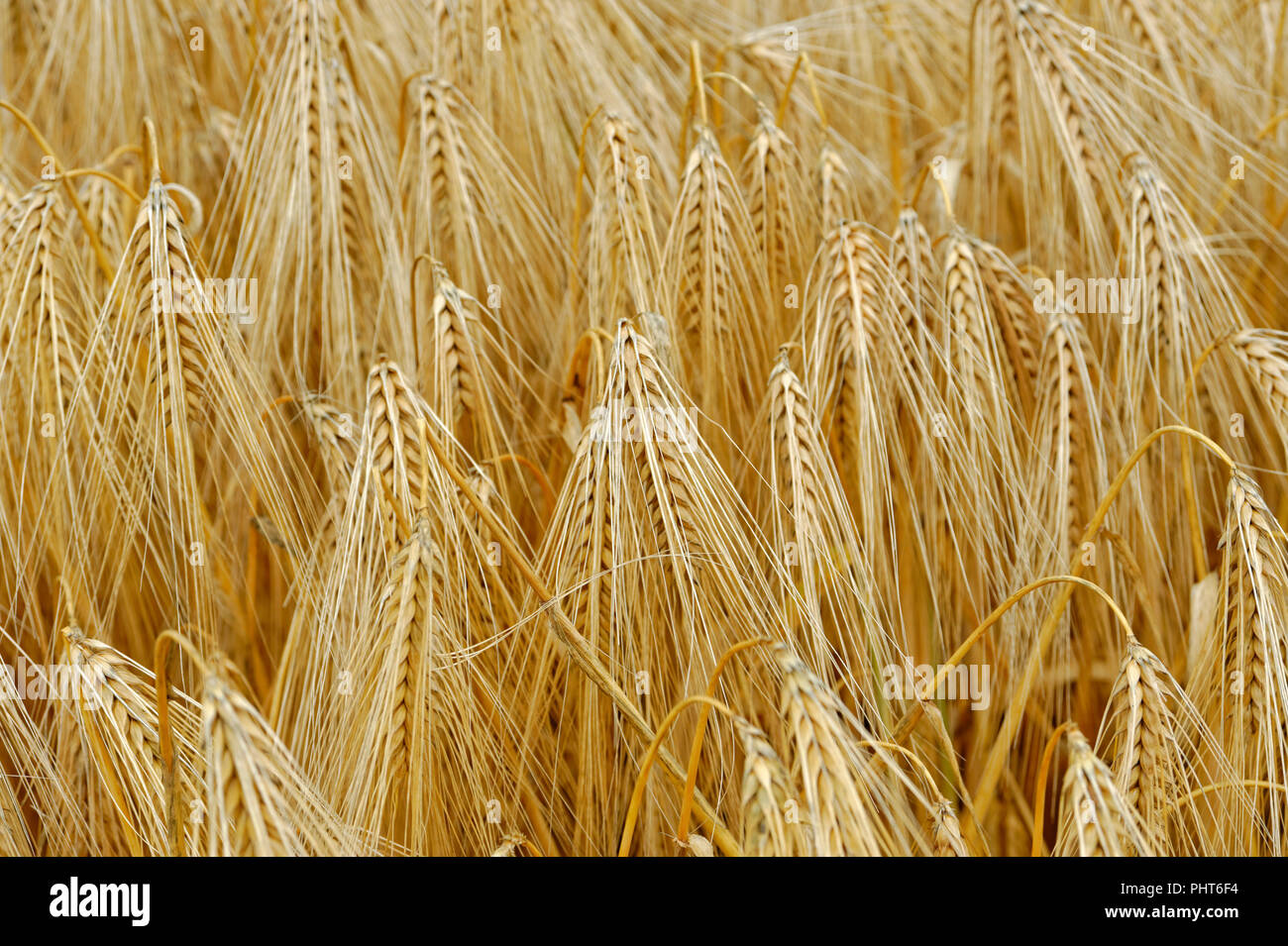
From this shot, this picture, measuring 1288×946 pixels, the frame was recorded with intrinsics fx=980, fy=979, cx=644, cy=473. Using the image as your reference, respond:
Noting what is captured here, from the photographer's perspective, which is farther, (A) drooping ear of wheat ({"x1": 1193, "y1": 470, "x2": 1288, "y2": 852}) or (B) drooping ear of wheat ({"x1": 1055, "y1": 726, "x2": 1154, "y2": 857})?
(A) drooping ear of wheat ({"x1": 1193, "y1": 470, "x2": 1288, "y2": 852})

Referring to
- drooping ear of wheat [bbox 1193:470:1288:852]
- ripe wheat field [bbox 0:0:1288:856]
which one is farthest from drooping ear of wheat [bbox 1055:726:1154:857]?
drooping ear of wheat [bbox 1193:470:1288:852]

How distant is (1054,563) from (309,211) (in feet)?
2.80

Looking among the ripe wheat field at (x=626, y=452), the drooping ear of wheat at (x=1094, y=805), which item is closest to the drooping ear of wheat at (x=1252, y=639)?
the ripe wheat field at (x=626, y=452)

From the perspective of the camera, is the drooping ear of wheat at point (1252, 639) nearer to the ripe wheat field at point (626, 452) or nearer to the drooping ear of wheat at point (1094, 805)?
the ripe wheat field at point (626, 452)

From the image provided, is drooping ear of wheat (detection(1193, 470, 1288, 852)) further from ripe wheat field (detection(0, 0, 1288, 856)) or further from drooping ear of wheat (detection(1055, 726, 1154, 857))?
drooping ear of wheat (detection(1055, 726, 1154, 857))

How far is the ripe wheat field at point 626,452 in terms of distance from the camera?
776mm

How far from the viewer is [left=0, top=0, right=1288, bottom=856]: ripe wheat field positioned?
78 centimetres

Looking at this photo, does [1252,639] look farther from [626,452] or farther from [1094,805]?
[626,452]

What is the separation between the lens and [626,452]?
0.81m

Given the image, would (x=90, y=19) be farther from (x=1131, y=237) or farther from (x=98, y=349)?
(x=1131, y=237)

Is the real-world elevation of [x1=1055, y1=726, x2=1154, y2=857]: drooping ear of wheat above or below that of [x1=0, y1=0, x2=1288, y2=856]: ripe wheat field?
below

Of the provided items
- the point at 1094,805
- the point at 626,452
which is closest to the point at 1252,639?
the point at 1094,805
